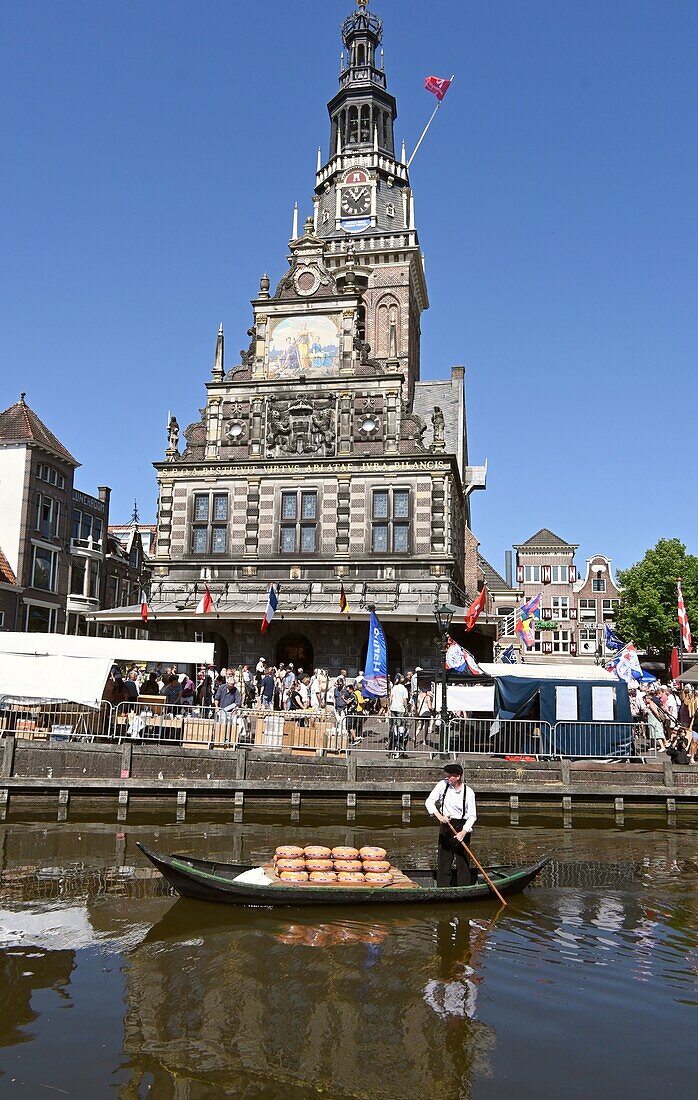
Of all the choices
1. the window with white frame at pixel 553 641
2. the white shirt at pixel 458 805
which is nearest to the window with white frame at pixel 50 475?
the white shirt at pixel 458 805

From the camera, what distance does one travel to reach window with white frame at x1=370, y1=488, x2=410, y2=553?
32.3 m

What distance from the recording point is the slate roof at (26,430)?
43.7 metres

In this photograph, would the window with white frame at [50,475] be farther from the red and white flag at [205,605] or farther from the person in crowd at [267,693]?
the person in crowd at [267,693]

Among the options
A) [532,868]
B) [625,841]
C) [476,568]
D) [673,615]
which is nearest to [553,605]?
[673,615]

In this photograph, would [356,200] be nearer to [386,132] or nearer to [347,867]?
[386,132]

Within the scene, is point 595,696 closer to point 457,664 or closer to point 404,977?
point 457,664

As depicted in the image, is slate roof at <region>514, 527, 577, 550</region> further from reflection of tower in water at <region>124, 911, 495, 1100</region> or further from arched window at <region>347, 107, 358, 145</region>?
reflection of tower in water at <region>124, 911, 495, 1100</region>

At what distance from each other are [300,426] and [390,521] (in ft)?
18.8

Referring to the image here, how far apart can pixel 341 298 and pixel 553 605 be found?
4068 cm

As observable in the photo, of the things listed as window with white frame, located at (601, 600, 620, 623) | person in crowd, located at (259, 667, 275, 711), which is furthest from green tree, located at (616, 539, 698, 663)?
person in crowd, located at (259, 667, 275, 711)

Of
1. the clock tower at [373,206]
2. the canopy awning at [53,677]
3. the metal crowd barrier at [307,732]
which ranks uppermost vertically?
the clock tower at [373,206]

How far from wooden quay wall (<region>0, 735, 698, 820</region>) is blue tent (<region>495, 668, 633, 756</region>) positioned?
97cm

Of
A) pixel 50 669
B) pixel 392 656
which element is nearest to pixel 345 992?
pixel 50 669

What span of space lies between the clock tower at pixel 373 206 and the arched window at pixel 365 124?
2.7 inches
